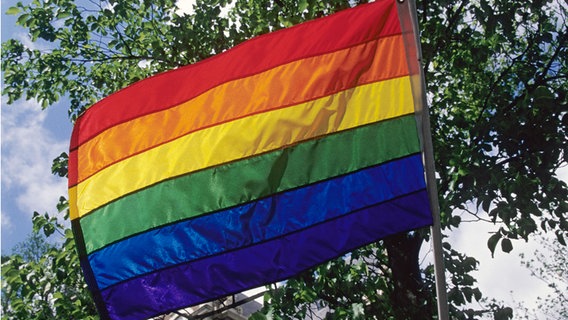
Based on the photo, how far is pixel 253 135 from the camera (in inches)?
194

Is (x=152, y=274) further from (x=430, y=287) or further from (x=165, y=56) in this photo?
(x=165, y=56)

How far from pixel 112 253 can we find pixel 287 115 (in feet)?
5.90

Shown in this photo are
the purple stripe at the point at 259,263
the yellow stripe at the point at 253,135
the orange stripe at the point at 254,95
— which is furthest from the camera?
the orange stripe at the point at 254,95

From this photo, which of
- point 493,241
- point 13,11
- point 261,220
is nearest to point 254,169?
point 261,220

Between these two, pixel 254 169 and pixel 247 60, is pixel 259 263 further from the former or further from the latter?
pixel 247 60

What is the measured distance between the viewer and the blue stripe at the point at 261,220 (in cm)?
457

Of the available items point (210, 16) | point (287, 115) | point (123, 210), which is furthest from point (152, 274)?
point (210, 16)

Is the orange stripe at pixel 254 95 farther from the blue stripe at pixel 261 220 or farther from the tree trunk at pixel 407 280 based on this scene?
the tree trunk at pixel 407 280

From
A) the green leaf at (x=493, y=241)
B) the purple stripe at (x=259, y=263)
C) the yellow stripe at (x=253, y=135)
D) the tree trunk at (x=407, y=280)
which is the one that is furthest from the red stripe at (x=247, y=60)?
the tree trunk at (x=407, y=280)

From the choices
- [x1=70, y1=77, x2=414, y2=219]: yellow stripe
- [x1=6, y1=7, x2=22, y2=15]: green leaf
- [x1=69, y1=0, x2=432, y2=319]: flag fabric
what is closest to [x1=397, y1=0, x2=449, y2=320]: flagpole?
[x1=69, y1=0, x2=432, y2=319]: flag fabric

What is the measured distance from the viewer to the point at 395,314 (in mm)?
8492

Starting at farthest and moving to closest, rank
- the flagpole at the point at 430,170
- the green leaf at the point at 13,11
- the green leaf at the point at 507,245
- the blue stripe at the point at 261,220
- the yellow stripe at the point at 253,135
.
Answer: the green leaf at the point at 13,11
the green leaf at the point at 507,245
the yellow stripe at the point at 253,135
the blue stripe at the point at 261,220
the flagpole at the point at 430,170

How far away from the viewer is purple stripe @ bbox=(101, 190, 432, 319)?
4.46m

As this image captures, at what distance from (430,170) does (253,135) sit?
1496 millimetres
